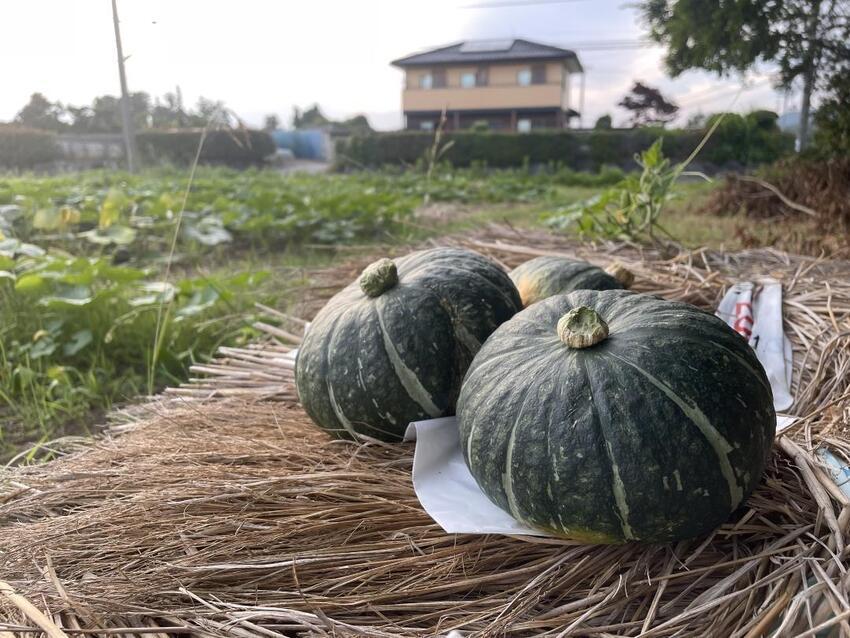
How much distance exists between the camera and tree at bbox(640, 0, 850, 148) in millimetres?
9938

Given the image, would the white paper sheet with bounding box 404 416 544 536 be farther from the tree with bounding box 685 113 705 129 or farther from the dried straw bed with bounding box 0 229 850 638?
the tree with bounding box 685 113 705 129

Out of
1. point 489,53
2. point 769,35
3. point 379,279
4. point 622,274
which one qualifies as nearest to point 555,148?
point 769,35

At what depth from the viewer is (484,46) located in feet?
119

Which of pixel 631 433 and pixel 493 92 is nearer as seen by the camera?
pixel 631 433

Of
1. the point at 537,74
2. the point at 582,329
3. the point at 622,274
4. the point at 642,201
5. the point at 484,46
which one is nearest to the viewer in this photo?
the point at 582,329

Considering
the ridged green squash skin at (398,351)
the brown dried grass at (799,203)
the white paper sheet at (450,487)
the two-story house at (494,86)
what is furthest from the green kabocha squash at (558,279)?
the two-story house at (494,86)

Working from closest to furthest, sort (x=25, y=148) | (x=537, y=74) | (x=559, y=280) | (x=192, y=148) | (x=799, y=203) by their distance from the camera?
1. (x=559, y=280)
2. (x=799, y=203)
3. (x=25, y=148)
4. (x=192, y=148)
5. (x=537, y=74)

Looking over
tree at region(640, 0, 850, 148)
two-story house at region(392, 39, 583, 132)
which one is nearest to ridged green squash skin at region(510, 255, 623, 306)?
tree at region(640, 0, 850, 148)

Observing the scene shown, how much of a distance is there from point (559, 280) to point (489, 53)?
35.2 meters

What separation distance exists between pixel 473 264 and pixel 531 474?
1.03 metres

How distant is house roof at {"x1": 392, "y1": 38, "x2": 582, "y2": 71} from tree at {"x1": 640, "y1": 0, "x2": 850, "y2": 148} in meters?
23.4

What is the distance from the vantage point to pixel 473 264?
2406mm

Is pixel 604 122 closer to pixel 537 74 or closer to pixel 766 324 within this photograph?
pixel 537 74

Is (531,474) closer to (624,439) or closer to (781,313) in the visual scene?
(624,439)
